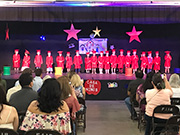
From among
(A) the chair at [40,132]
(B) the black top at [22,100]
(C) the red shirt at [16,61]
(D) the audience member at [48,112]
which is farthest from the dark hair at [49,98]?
(C) the red shirt at [16,61]

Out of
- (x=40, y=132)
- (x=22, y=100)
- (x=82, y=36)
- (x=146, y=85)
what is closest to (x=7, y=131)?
(x=40, y=132)

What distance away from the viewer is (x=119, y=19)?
939cm

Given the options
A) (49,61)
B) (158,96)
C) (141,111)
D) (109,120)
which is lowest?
(109,120)

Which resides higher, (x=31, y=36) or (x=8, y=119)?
(x=31, y=36)

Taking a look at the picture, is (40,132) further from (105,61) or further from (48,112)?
(105,61)

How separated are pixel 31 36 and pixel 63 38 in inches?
58.8

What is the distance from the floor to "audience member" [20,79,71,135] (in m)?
2.13

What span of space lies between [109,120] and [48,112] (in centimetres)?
301

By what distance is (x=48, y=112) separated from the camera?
220cm

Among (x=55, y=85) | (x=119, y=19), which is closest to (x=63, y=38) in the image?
(x=119, y=19)

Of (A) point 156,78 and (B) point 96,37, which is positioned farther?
(B) point 96,37

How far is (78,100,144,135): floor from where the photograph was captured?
4340 mm

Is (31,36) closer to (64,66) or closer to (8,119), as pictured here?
(64,66)

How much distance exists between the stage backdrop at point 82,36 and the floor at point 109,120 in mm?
5512
